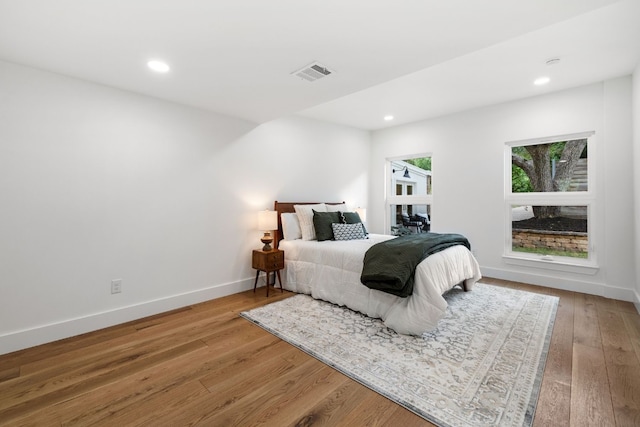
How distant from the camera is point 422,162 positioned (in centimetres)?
516

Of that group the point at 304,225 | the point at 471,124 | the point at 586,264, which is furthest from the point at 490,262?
the point at 304,225

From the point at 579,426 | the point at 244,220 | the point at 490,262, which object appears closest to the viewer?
the point at 579,426

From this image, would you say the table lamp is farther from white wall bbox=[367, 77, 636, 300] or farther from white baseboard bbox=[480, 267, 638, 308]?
white baseboard bbox=[480, 267, 638, 308]

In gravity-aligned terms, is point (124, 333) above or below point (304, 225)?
below

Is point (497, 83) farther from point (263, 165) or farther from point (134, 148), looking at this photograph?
point (134, 148)

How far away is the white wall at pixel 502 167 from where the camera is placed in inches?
129

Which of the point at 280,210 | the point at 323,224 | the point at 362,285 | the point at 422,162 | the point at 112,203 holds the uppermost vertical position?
the point at 422,162

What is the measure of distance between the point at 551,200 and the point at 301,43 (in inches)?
152

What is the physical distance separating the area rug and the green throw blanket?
1.31ft

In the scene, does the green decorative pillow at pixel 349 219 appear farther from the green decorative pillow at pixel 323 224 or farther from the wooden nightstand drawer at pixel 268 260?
the wooden nightstand drawer at pixel 268 260

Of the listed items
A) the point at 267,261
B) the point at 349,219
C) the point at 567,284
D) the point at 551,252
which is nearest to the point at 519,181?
the point at 551,252

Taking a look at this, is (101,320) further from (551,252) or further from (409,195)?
(551,252)

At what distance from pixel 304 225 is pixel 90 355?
252cm

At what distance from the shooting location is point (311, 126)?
15.4 feet
